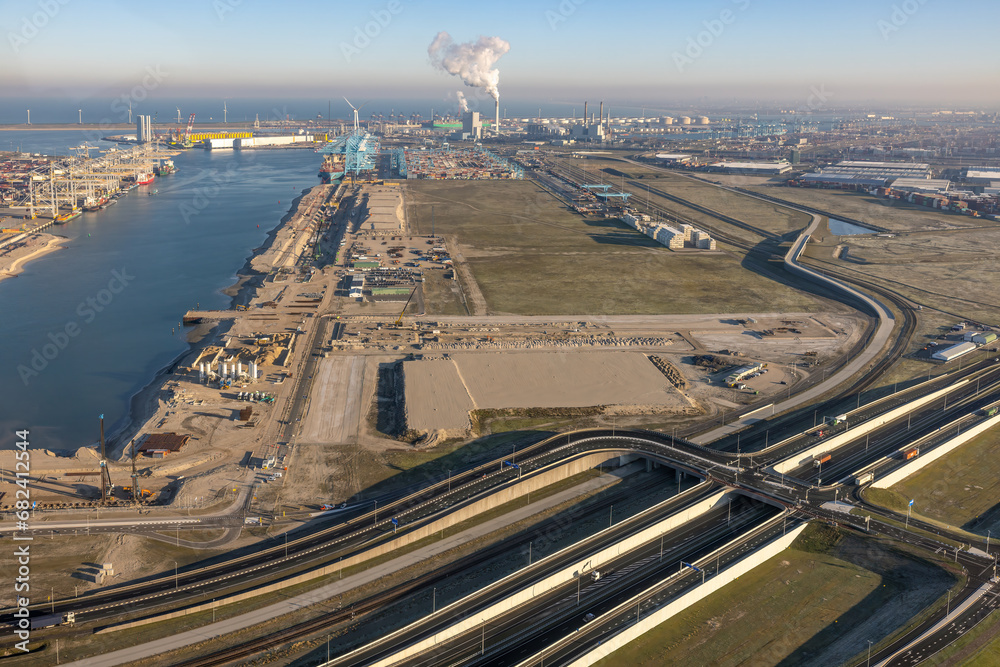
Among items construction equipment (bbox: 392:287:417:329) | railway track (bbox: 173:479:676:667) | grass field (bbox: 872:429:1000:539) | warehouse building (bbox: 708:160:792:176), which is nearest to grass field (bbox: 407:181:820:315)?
construction equipment (bbox: 392:287:417:329)

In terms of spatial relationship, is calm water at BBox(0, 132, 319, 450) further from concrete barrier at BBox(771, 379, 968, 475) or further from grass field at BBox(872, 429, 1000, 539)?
grass field at BBox(872, 429, 1000, 539)

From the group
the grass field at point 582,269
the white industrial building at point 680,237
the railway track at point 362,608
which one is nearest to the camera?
the railway track at point 362,608

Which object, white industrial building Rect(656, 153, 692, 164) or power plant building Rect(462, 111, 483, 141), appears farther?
power plant building Rect(462, 111, 483, 141)

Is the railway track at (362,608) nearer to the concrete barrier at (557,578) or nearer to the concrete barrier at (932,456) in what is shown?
the concrete barrier at (557,578)

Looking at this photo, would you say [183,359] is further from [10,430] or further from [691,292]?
[691,292]

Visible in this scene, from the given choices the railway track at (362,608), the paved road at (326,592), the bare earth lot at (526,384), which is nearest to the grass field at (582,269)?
the bare earth lot at (526,384)

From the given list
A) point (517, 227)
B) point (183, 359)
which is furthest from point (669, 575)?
point (517, 227)
